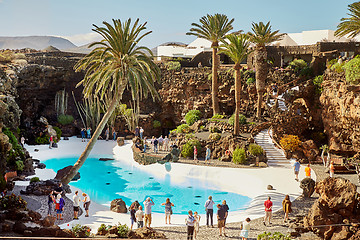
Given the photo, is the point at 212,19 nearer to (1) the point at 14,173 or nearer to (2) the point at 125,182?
(2) the point at 125,182

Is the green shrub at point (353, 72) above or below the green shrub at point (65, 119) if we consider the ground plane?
above

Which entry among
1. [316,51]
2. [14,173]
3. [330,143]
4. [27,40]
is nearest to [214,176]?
[330,143]

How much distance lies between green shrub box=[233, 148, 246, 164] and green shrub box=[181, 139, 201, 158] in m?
3.36

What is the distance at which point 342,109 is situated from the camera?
28969 mm

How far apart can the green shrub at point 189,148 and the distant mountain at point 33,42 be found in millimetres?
67343

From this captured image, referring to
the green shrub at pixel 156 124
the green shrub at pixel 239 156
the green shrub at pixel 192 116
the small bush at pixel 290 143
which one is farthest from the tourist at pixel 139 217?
the green shrub at pixel 156 124

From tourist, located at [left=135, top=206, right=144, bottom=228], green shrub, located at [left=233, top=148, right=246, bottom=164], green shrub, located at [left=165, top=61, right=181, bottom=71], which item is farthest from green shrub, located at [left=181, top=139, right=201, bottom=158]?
green shrub, located at [left=165, top=61, right=181, bottom=71]

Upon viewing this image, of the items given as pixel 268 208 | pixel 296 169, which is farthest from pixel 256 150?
pixel 268 208

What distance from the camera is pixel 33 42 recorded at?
307 ft

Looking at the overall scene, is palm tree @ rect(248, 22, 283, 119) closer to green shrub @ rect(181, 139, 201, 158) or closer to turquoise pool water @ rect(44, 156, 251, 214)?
green shrub @ rect(181, 139, 201, 158)

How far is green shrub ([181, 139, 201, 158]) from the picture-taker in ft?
98.4

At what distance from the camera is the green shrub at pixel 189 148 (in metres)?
30.0

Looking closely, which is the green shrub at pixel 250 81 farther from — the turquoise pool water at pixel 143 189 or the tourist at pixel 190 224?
the tourist at pixel 190 224

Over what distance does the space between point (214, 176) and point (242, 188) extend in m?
2.64
